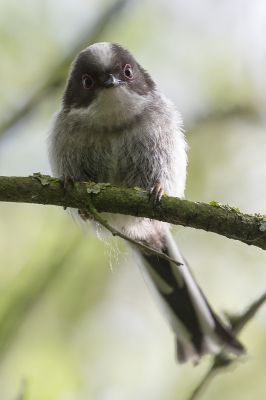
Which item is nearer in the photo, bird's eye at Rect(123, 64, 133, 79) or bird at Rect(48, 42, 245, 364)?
bird at Rect(48, 42, 245, 364)

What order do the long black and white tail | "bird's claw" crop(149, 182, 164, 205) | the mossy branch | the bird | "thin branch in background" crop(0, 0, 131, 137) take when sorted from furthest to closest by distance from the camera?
"thin branch in background" crop(0, 0, 131, 137) → the long black and white tail → the bird → "bird's claw" crop(149, 182, 164, 205) → the mossy branch

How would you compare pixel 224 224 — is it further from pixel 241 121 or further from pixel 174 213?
pixel 241 121

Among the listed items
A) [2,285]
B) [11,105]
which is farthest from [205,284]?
[11,105]

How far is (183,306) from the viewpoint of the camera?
5930 mm

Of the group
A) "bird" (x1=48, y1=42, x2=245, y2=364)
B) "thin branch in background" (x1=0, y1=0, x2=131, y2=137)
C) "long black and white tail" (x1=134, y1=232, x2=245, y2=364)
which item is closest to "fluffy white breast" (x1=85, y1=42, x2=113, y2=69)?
"bird" (x1=48, y1=42, x2=245, y2=364)

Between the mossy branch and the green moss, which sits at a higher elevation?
the green moss

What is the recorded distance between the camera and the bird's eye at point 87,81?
525 centimetres

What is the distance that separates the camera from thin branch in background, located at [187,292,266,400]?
11.8ft

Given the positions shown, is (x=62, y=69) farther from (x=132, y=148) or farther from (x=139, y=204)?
(x=139, y=204)

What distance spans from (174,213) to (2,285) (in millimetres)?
3921

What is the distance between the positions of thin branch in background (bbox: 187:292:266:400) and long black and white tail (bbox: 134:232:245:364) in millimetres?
1597

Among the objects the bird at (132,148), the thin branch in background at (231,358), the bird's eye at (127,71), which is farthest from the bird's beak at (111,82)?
the thin branch in background at (231,358)

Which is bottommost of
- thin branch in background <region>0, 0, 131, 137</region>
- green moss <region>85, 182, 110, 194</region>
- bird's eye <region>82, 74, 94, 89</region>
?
green moss <region>85, 182, 110, 194</region>

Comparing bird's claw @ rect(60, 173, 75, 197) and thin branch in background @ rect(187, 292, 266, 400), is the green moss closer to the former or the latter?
bird's claw @ rect(60, 173, 75, 197)
